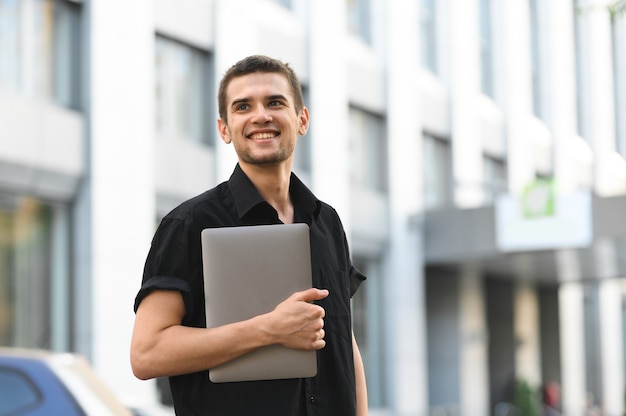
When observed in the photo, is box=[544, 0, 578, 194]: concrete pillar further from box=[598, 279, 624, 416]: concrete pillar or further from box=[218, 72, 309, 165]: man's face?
box=[218, 72, 309, 165]: man's face

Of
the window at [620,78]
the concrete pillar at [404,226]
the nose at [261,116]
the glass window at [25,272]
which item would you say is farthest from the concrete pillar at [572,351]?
the nose at [261,116]

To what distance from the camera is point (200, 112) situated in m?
20.5

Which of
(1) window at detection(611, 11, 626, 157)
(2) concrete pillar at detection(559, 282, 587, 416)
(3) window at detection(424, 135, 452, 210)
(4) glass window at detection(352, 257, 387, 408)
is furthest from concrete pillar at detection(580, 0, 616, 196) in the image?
(4) glass window at detection(352, 257, 387, 408)

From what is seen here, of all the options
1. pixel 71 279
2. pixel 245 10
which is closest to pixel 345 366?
pixel 71 279

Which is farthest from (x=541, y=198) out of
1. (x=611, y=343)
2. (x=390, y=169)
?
(x=611, y=343)

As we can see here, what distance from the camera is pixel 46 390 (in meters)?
6.36

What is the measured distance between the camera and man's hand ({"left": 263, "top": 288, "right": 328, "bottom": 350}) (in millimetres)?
2660

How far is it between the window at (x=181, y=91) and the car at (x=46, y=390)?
1284cm

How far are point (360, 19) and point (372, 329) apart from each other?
7031mm

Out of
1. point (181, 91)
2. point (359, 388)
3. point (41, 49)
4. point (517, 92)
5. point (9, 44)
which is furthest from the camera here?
point (517, 92)

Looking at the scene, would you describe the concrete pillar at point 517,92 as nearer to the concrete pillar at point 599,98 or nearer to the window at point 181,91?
the concrete pillar at point 599,98

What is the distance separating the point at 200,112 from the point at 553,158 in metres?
18.9

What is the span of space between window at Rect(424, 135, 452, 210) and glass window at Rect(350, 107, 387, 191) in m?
2.28

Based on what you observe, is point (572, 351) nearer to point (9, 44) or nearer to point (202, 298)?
point (9, 44)
